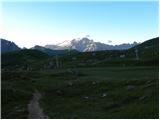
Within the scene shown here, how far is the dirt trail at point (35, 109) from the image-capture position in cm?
4063

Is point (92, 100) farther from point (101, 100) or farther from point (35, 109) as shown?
point (35, 109)

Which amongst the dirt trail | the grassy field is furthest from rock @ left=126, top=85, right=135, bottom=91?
the dirt trail

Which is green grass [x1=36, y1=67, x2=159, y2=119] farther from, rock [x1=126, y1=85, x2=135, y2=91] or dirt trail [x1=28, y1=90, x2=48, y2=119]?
dirt trail [x1=28, y1=90, x2=48, y2=119]

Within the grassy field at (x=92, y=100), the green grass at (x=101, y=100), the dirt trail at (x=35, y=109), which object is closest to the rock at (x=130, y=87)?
the grassy field at (x=92, y=100)

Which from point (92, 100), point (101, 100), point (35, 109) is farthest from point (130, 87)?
point (35, 109)

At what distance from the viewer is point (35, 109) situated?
4678 centimetres

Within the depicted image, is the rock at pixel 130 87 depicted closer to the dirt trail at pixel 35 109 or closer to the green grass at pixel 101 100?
the green grass at pixel 101 100

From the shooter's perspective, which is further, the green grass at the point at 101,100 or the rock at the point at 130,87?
the rock at the point at 130,87

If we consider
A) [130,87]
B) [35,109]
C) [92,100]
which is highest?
[130,87]

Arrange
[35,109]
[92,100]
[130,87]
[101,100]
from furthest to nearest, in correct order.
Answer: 1. [130,87]
2. [92,100]
3. [101,100]
4. [35,109]

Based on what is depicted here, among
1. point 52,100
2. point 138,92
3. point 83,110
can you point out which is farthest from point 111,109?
point 52,100

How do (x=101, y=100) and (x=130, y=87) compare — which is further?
(x=130, y=87)

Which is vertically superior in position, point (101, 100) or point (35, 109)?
point (101, 100)

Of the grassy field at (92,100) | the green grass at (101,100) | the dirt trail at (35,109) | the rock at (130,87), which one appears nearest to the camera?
the green grass at (101,100)
